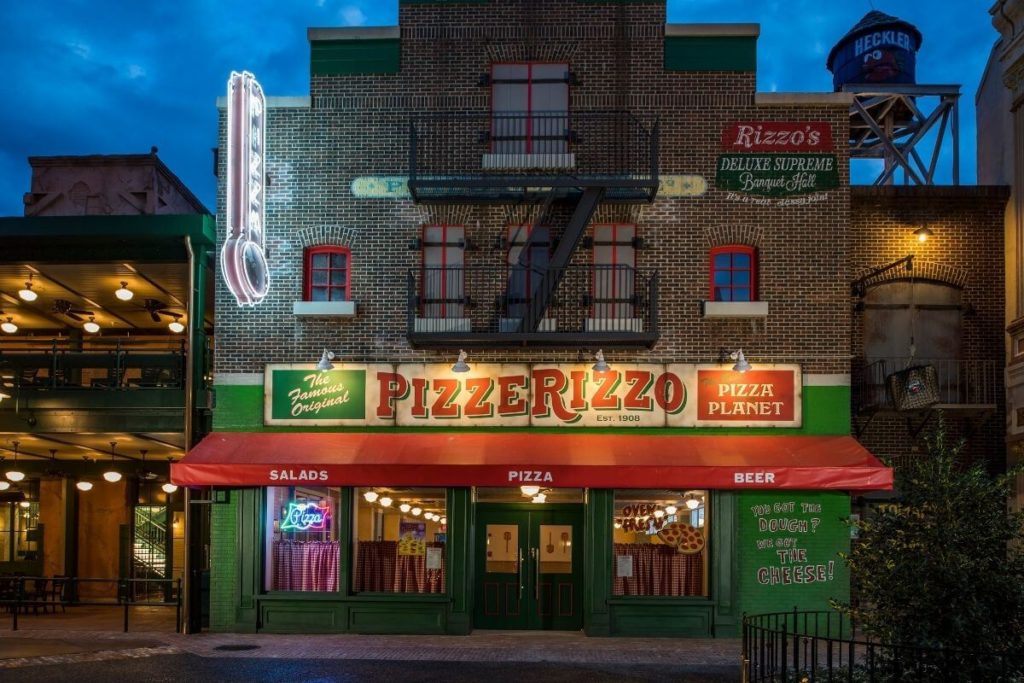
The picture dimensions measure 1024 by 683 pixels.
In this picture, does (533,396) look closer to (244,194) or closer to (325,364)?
(325,364)

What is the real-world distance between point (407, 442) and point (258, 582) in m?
3.36

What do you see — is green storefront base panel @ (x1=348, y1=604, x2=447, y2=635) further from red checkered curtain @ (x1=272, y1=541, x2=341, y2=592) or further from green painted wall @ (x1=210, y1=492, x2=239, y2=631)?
Answer: green painted wall @ (x1=210, y1=492, x2=239, y2=631)

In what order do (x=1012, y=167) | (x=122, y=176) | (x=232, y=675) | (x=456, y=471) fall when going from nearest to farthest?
(x=232, y=675), (x=456, y=471), (x=1012, y=167), (x=122, y=176)

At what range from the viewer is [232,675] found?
13.2 meters

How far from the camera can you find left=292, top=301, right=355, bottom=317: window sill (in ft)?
57.0

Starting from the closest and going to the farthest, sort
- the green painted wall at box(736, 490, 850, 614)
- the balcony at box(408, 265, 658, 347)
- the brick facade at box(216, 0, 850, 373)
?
the green painted wall at box(736, 490, 850, 614) → the balcony at box(408, 265, 658, 347) → the brick facade at box(216, 0, 850, 373)

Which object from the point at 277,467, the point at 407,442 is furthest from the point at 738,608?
the point at 277,467

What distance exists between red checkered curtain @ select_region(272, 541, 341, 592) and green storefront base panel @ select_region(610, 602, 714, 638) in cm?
464

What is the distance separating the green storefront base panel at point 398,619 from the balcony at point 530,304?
4.30 meters

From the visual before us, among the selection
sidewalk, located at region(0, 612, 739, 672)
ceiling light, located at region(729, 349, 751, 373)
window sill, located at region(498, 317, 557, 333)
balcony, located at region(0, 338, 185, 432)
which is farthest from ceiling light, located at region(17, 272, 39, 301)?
ceiling light, located at region(729, 349, 751, 373)

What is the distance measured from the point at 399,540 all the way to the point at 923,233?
423 inches

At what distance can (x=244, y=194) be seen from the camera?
16562mm

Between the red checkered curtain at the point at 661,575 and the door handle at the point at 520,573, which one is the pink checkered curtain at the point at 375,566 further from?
the red checkered curtain at the point at 661,575

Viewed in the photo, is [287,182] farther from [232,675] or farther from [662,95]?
[232,675]
